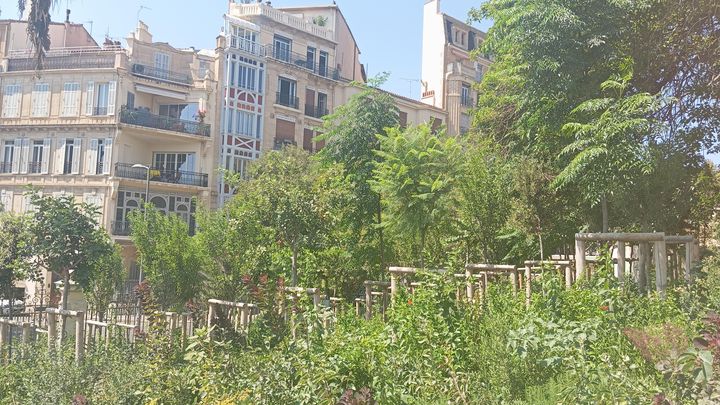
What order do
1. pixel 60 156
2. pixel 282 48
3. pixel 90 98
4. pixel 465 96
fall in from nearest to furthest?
1. pixel 90 98
2. pixel 60 156
3. pixel 282 48
4. pixel 465 96

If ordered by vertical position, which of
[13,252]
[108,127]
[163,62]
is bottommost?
[13,252]

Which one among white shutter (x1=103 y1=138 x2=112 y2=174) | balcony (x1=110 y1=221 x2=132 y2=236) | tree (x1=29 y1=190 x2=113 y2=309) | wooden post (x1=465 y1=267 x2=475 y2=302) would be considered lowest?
wooden post (x1=465 y1=267 x2=475 y2=302)

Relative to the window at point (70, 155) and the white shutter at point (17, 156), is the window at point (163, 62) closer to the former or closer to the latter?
the window at point (70, 155)

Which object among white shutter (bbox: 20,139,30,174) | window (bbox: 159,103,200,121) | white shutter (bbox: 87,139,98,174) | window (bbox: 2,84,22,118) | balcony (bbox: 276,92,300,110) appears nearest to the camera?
white shutter (bbox: 87,139,98,174)

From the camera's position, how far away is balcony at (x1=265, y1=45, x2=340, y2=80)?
37784mm

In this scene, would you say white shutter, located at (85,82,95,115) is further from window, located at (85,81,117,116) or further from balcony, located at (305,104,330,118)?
balcony, located at (305,104,330,118)

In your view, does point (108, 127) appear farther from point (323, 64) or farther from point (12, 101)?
point (323, 64)

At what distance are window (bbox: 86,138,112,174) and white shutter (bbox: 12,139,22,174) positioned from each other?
12.8ft

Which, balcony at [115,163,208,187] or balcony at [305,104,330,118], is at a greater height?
balcony at [305,104,330,118]

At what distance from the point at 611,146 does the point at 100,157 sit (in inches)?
1104

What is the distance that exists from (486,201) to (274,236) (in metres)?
4.73

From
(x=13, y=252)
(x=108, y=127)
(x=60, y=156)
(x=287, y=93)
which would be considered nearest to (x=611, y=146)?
(x=13, y=252)

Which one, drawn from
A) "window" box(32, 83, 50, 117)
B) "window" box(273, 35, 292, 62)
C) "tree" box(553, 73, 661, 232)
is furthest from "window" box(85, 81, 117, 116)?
"tree" box(553, 73, 661, 232)

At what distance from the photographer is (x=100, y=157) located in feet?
110
